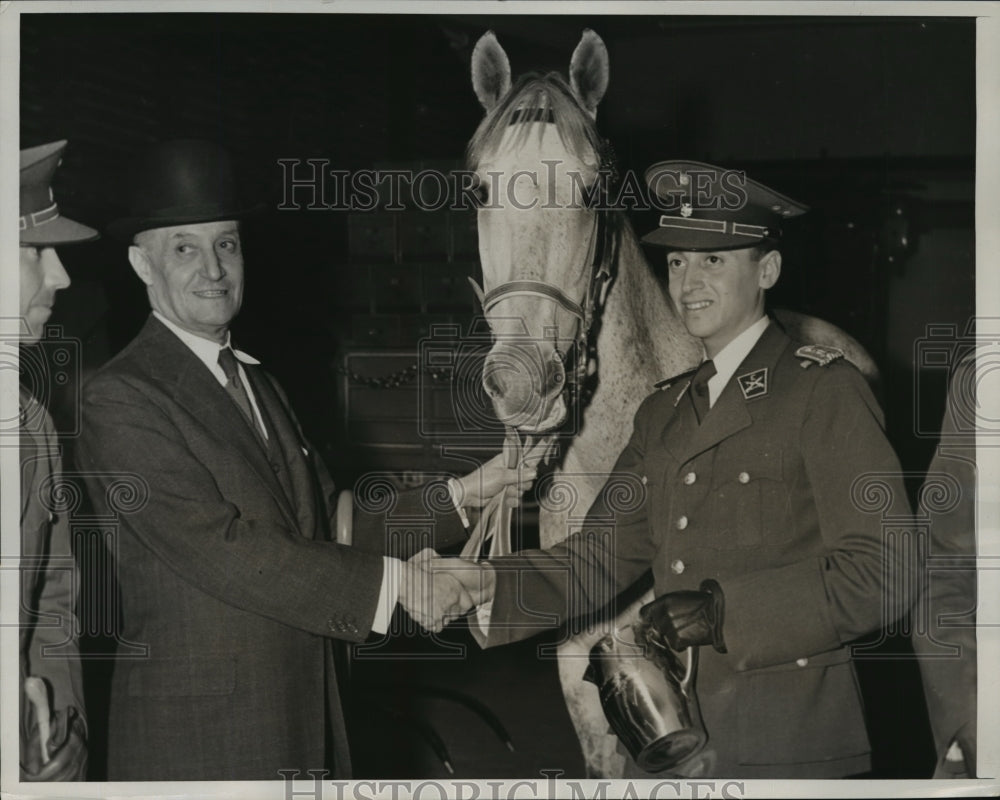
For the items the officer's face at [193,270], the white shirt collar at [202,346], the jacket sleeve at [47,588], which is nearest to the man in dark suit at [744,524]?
the white shirt collar at [202,346]

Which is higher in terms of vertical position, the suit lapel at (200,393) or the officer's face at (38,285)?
the officer's face at (38,285)

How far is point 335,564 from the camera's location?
3727 millimetres

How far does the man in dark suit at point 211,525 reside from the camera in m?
3.71

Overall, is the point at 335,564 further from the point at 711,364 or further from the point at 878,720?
the point at 878,720

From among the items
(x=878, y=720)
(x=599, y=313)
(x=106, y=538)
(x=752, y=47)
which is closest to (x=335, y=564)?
(x=106, y=538)

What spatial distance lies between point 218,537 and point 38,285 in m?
1.09

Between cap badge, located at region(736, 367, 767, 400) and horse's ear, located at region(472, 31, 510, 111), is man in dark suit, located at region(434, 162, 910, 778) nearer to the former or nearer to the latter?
cap badge, located at region(736, 367, 767, 400)

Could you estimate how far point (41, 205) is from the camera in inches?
150

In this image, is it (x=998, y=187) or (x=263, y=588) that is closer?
(x=263, y=588)

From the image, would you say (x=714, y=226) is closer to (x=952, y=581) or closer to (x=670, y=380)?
(x=670, y=380)

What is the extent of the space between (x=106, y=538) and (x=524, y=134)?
6.49 ft

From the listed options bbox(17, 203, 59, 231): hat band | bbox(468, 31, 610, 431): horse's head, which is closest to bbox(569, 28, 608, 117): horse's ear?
bbox(468, 31, 610, 431): horse's head

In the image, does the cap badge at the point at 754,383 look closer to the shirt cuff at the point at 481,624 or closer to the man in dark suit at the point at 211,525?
the man in dark suit at the point at 211,525

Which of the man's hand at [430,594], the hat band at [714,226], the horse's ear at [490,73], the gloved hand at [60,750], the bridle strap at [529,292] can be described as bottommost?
the gloved hand at [60,750]
